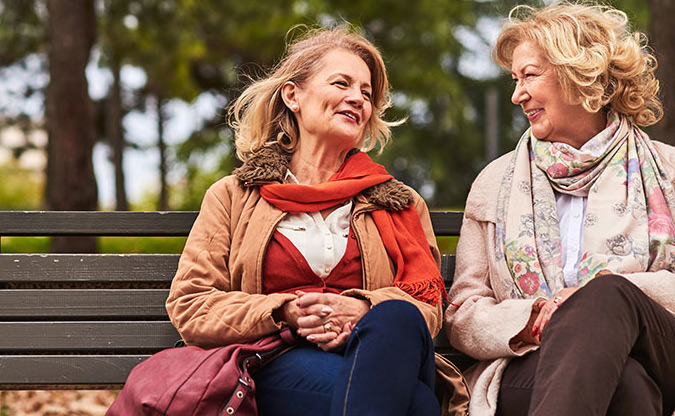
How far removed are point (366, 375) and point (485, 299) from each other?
919 millimetres

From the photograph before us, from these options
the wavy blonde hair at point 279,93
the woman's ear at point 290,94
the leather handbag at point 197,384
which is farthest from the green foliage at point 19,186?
the leather handbag at point 197,384

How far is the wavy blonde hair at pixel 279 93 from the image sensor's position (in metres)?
3.88

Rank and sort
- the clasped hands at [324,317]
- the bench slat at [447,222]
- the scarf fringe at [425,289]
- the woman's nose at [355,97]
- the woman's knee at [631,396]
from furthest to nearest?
the bench slat at [447,222]
the woman's nose at [355,97]
the scarf fringe at [425,289]
the clasped hands at [324,317]
the woman's knee at [631,396]

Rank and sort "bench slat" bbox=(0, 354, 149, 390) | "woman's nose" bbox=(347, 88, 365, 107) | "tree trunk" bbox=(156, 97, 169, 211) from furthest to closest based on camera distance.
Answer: "tree trunk" bbox=(156, 97, 169, 211) → "bench slat" bbox=(0, 354, 149, 390) → "woman's nose" bbox=(347, 88, 365, 107)

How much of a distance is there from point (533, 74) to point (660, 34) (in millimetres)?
3030

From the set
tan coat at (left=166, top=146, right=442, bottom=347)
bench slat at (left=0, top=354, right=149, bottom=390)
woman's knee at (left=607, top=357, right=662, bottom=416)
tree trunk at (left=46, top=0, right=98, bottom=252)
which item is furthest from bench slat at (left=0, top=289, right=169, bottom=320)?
tree trunk at (left=46, top=0, right=98, bottom=252)

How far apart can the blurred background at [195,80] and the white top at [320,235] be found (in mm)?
1031

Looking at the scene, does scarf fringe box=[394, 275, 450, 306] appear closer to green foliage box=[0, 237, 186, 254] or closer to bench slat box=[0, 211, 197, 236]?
bench slat box=[0, 211, 197, 236]

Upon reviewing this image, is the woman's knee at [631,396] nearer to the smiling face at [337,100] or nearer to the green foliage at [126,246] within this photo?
the smiling face at [337,100]

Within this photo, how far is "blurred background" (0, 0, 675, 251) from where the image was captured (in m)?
9.70

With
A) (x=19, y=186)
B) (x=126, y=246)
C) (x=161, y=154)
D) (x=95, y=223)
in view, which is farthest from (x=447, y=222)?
(x=19, y=186)

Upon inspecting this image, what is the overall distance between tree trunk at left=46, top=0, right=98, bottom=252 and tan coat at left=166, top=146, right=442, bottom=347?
20.1 ft

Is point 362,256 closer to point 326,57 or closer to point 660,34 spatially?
point 326,57

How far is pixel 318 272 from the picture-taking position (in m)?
3.53
